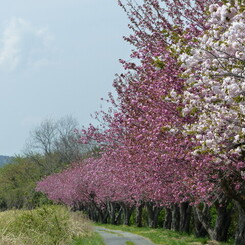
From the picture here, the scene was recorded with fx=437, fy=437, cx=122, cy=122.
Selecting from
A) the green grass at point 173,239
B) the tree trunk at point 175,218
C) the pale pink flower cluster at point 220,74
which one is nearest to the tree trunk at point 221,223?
the green grass at point 173,239

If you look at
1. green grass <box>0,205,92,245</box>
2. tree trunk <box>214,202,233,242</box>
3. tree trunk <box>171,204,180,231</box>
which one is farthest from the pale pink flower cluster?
tree trunk <box>171,204,180,231</box>

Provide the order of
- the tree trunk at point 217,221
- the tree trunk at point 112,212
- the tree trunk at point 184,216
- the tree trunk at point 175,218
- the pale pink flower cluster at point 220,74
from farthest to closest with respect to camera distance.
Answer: the tree trunk at point 112,212 < the tree trunk at point 175,218 < the tree trunk at point 184,216 < the tree trunk at point 217,221 < the pale pink flower cluster at point 220,74

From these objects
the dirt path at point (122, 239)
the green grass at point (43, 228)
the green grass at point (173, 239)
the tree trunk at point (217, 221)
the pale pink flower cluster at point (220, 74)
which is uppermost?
the pale pink flower cluster at point (220, 74)

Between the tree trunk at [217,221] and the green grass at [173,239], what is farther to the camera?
the tree trunk at [217,221]

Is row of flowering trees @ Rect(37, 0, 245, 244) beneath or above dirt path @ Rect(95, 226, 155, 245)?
above

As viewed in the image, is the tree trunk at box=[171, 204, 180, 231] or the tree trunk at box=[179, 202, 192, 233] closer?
the tree trunk at box=[179, 202, 192, 233]

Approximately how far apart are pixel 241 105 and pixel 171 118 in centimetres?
440

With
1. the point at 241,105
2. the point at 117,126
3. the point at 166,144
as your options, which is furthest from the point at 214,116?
the point at 117,126

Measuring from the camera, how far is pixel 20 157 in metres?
84.1

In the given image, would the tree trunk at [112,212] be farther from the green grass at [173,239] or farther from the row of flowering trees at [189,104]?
the row of flowering trees at [189,104]

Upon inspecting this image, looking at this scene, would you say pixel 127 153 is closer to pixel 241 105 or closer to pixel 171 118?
pixel 171 118

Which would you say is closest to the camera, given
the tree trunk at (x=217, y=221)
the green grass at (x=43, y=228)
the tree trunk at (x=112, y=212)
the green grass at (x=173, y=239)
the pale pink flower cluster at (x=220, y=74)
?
the pale pink flower cluster at (x=220, y=74)

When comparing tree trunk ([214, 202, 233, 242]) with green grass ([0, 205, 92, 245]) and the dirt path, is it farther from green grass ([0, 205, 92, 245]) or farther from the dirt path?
green grass ([0, 205, 92, 245])

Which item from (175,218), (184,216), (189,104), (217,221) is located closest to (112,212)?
(175,218)
